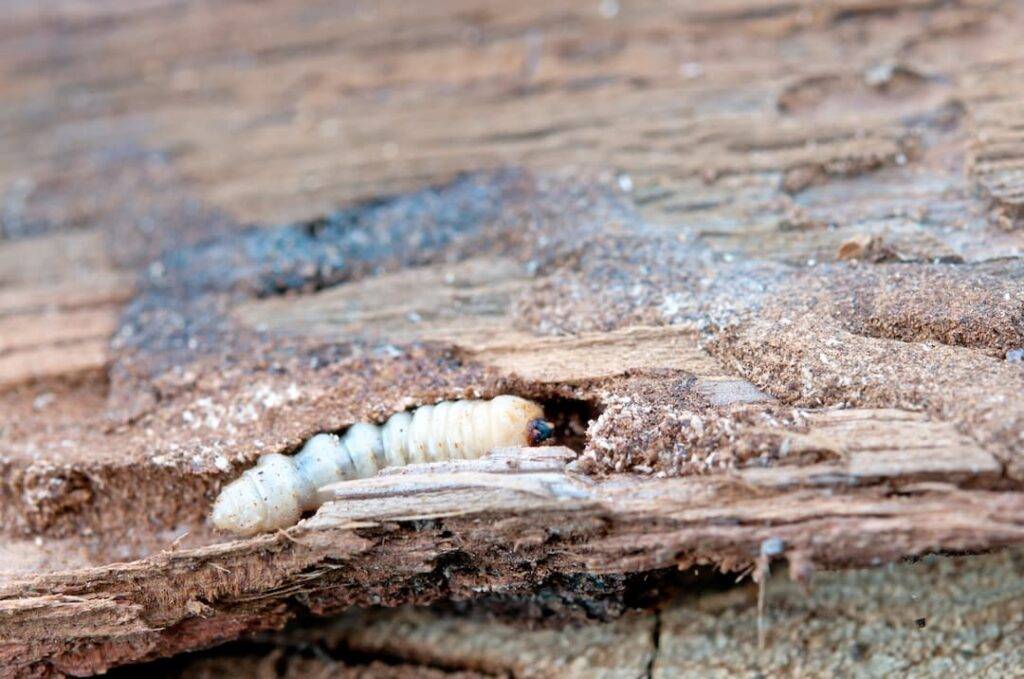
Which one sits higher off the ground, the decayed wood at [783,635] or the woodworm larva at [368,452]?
the woodworm larva at [368,452]

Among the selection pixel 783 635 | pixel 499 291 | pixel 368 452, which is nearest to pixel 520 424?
pixel 368 452

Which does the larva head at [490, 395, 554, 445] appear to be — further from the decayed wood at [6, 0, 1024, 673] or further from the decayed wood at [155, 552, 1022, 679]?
the decayed wood at [155, 552, 1022, 679]

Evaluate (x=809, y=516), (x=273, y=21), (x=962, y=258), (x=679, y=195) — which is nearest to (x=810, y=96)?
(x=679, y=195)

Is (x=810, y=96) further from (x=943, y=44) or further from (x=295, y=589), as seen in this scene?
(x=295, y=589)

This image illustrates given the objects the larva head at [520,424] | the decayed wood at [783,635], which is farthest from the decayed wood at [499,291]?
the decayed wood at [783,635]

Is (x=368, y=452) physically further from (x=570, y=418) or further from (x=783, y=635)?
(x=783, y=635)

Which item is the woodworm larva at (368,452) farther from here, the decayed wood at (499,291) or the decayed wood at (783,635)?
the decayed wood at (783,635)
